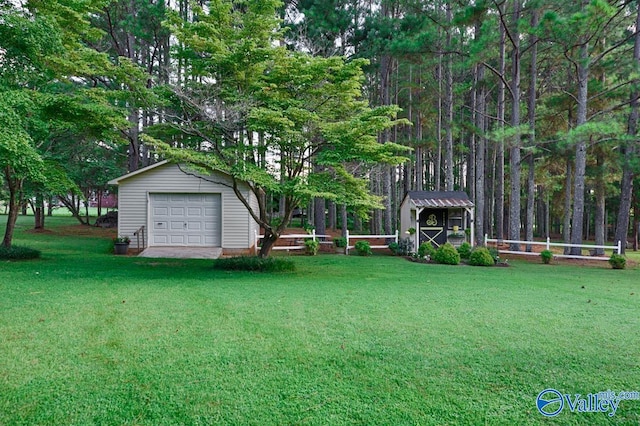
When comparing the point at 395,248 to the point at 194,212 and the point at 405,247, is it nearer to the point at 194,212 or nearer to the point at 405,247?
the point at 405,247

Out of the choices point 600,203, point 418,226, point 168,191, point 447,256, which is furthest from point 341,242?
point 600,203

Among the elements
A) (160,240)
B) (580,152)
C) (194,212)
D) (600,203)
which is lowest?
(160,240)

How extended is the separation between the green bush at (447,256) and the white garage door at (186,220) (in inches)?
286

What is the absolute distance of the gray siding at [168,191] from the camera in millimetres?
12344

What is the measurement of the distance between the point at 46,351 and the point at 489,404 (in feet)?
13.0

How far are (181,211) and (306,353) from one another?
33.8 feet

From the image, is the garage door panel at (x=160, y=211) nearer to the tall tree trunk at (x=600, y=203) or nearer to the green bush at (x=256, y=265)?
the green bush at (x=256, y=265)

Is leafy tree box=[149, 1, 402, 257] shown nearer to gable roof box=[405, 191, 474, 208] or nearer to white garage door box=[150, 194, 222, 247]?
white garage door box=[150, 194, 222, 247]

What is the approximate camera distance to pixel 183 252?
38.9 feet

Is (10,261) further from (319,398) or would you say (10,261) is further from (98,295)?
(319,398)

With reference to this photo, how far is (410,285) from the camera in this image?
713 cm

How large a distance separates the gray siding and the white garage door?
0.24 meters

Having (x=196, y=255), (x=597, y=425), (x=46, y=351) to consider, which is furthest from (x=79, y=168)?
(x=597, y=425)

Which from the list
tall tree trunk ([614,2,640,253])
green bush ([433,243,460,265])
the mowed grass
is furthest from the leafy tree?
tall tree trunk ([614,2,640,253])
